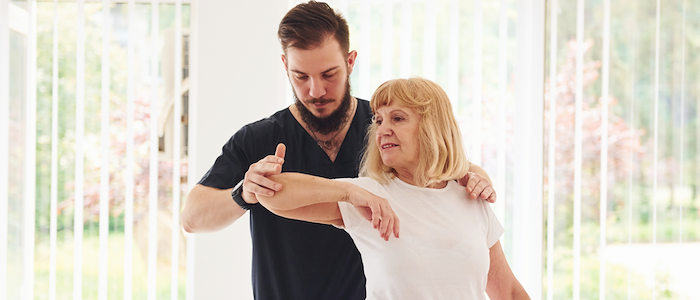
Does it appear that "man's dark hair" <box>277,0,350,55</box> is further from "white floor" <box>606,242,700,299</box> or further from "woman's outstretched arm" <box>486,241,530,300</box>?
"white floor" <box>606,242,700,299</box>

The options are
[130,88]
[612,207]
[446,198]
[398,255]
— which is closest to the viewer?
[398,255]

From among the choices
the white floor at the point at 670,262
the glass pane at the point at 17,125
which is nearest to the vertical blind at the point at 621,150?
the white floor at the point at 670,262

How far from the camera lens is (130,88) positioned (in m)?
2.66

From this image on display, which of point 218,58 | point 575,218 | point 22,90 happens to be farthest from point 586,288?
point 22,90

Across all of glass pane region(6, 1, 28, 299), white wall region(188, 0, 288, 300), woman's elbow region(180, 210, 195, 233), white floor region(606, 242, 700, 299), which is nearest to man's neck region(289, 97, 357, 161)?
woman's elbow region(180, 210, 195, 233)

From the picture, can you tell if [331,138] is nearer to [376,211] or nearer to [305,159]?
[305,159]

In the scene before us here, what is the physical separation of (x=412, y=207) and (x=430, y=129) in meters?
0.21

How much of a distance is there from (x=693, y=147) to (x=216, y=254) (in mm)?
2476

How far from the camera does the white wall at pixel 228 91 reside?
2.56 m

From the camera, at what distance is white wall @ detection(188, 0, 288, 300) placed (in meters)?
2.56

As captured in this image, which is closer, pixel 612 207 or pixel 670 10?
pixel 670 10

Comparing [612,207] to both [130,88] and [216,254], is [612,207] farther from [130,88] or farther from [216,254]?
[130,88]

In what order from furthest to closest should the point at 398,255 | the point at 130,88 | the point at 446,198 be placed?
the point at 130,88
the point at 446,198
the point at 398,255

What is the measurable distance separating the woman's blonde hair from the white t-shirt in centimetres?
5
